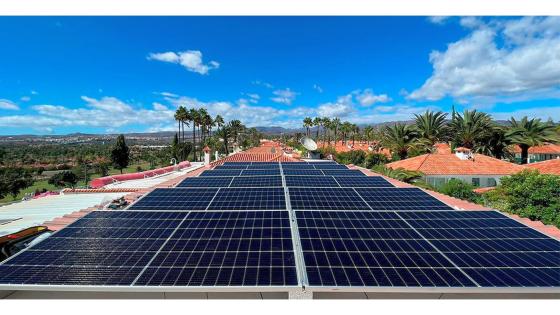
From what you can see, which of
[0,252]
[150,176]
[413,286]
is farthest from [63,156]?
[413,286]

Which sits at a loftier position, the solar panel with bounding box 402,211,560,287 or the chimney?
the chimney

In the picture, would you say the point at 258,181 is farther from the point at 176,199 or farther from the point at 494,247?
the point at 494,247

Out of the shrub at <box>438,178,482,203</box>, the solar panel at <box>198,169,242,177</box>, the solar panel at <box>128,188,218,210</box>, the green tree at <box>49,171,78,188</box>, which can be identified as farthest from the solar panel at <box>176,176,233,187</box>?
the green tree at <box>49,171,78,188</box>

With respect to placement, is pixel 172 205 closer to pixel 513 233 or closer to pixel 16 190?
pixel 513 233

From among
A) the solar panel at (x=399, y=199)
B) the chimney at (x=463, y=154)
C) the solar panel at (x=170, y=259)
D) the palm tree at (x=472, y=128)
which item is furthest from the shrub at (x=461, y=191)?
the palm tree at (x=472, y=128)

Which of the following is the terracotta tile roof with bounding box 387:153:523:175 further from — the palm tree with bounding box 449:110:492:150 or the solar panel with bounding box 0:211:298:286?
the solar panel with bounding box 0:211:298:286

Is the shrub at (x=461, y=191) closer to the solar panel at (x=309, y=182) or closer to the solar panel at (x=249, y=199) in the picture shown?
the solar panel at (x=309, y=182)

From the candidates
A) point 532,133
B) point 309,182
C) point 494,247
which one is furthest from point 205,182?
point 532,133
